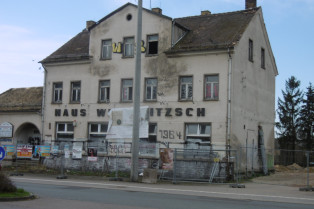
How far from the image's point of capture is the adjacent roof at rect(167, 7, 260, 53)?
26672mm

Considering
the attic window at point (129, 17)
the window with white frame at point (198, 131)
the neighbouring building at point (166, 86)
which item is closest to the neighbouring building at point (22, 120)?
the neighbouring building at point (166, 86)

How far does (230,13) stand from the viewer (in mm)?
30578

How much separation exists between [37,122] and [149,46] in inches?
422

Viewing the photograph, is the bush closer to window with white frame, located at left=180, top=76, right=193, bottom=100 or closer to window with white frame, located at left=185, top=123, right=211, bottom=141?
window with white frame, located at left=185, top=123, right=211, bottom=141

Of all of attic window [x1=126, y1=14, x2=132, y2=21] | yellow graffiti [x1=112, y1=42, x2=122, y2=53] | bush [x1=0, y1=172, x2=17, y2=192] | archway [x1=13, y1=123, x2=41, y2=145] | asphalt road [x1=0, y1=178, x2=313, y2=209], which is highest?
attic window [x1=126, y1=14, x2=132, y2=21]

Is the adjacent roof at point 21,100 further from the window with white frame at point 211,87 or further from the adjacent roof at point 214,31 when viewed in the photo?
the window with white frame at point 211,87

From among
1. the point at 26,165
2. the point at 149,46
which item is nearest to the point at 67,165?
the point at 26,165

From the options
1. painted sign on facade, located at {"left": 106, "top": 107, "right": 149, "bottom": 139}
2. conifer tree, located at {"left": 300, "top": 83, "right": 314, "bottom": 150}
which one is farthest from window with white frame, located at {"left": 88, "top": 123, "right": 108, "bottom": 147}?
conifer tree, located at {"left": 300, "top": 83, "right": 314, "bottom": 150}

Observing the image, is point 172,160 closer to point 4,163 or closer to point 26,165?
point 26,165

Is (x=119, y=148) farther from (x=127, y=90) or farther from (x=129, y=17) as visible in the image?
(x=129, y=17)

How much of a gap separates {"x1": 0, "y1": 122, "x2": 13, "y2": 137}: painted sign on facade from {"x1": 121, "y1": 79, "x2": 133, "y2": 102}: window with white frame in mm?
10403

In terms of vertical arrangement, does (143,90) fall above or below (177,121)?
above

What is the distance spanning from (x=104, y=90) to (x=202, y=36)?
7712mm

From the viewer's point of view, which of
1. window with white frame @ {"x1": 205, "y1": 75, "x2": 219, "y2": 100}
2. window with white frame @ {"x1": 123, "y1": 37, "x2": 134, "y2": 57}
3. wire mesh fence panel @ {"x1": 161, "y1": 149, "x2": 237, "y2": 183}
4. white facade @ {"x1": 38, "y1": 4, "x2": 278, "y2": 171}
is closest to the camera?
wire mesh fence panel @ {"x1": 161, "y1": 149, "x2": 237, "y2": 183}
